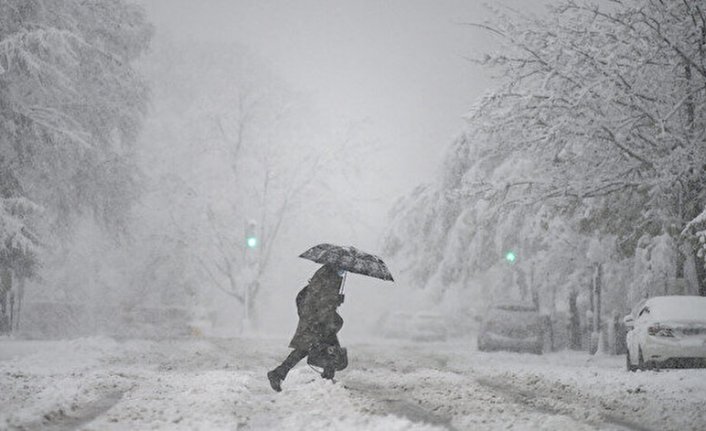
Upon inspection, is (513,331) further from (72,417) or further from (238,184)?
(238,184)

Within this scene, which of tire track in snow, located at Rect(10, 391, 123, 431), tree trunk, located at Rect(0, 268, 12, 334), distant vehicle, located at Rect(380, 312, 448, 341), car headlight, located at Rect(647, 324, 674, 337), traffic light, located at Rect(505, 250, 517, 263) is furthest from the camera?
distant vehicle, located at Rect(380, 312, 448, 341)

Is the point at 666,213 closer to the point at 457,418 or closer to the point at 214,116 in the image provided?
the point at 457,418

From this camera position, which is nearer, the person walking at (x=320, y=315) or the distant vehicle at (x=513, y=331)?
the person walking at (x=320, y=315)

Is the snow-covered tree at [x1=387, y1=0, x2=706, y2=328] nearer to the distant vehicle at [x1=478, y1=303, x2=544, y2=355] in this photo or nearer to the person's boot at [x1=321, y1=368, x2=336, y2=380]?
the distant vehicle at [x1=478, y1=303, x2=544, y2=355]

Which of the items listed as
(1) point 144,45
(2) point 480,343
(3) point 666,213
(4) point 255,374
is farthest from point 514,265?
(4) point 255,374

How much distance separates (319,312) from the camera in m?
10.5

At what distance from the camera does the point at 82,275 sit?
36.2 m

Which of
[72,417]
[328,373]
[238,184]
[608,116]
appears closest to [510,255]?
[608,116]

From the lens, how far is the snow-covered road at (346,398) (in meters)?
7.78

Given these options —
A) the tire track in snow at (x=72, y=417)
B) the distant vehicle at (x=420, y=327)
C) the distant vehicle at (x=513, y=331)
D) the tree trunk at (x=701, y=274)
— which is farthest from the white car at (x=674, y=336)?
the distant vehicle at (x=420, y=327)

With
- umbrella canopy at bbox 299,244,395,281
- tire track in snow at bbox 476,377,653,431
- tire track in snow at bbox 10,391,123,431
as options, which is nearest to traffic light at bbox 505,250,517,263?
tire track in snow at bbox 476,377,653,431

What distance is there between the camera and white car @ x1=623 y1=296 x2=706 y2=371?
42.8 ft

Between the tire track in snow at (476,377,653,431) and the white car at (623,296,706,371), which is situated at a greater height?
the white car at (623,296,706,371)

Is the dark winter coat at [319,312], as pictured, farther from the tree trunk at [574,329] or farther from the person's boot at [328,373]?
the tree trunk at [574,329]
